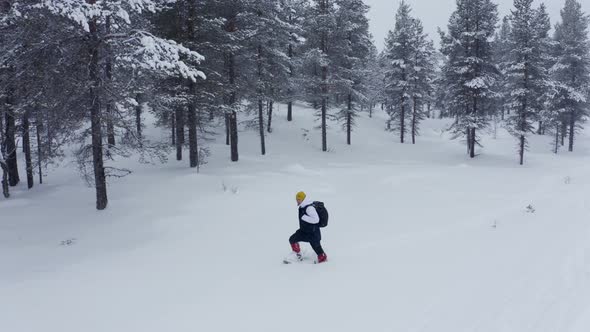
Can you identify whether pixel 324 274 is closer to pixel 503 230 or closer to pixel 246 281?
pixel 246 281

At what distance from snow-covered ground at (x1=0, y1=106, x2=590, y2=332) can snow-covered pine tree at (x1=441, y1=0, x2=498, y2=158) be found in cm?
1166

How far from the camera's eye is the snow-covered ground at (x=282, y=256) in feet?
19.0

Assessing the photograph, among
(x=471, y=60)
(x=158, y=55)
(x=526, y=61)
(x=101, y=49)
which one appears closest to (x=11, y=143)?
(x=101, y=49)

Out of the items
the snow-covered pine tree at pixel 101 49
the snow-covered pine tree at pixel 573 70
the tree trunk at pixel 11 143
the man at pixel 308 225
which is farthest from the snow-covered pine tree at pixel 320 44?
the snow-covered pine tree at pixel 573 70

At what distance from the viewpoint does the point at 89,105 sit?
1147 cm

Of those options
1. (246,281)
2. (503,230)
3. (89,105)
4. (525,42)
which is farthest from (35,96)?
(525,42)

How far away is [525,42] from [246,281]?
1165 inches

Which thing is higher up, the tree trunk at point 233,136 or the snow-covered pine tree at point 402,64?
the snow-covered pine tree at point 402,64

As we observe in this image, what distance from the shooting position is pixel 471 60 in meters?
27.8

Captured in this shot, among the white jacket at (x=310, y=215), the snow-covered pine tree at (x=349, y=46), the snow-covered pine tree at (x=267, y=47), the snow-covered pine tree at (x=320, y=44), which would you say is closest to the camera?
the white jacket at (x=310, y=215)

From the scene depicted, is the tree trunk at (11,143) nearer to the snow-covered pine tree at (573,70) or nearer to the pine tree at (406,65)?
the pine tree at (406,65)

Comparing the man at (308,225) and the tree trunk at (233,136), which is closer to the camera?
Answer: the man at (308,225)

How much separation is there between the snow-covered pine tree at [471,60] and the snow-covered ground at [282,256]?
11663mm

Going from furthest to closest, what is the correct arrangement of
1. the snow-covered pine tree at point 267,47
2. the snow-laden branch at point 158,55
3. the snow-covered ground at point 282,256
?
the snow-covered pine tree at point 267,47 → the snow-laden branch at point 158,55 → the snow-covered ground at point 282,256
